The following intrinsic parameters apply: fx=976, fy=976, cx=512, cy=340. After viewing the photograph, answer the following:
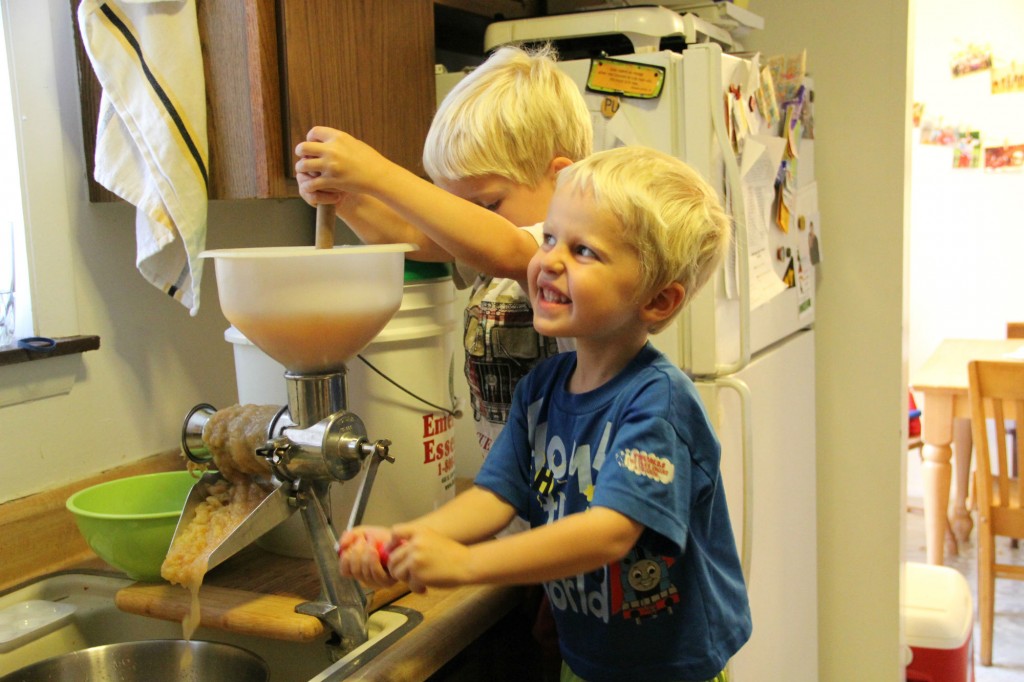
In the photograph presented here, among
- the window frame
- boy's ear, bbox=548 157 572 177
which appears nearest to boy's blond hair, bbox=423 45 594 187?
boy's ear, bbox=548 157 572 177

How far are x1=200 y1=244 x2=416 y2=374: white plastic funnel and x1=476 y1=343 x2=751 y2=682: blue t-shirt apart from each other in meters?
0.19

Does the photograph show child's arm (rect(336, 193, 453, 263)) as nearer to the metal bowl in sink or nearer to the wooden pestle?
the wooden pestle

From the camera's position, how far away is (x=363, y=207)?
1140 mm

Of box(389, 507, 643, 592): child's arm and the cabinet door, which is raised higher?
the cabinet door

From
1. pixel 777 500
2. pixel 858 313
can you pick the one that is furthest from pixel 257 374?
pixel 858 313

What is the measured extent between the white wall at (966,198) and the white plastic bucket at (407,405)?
A: 3.26 metres

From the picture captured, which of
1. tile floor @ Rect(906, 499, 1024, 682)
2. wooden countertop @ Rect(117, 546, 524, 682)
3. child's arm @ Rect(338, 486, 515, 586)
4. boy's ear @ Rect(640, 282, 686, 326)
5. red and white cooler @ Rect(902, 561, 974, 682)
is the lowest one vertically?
tile floor @ Rect(906, 499, 1024, 682)

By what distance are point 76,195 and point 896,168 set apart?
155 cm

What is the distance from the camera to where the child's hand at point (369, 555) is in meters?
0.79

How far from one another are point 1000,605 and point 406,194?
311cm

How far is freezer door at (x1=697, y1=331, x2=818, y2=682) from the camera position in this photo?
1564 mm

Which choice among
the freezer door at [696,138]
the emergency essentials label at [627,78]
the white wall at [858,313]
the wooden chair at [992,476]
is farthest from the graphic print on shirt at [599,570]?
the wooden chair at [992,476]

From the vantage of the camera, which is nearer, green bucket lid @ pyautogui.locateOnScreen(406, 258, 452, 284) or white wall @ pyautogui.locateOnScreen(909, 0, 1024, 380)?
green bucket lid @ pyautogui.locateOnScreen(406, 258, 452, 284)

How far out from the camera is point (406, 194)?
99 centimetres
